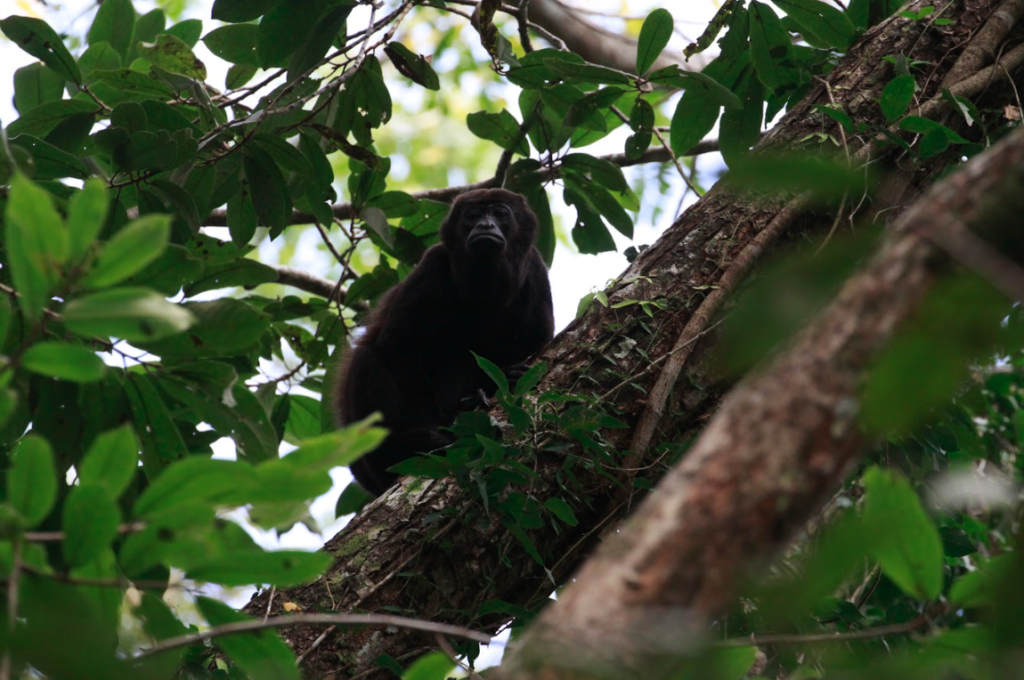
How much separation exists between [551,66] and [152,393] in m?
1.94

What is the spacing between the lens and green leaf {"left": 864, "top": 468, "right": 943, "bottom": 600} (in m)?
1.11

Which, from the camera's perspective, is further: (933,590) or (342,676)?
(342,676)

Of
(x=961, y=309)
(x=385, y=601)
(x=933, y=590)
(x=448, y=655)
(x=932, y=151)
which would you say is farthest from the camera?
(x=932, y=151)

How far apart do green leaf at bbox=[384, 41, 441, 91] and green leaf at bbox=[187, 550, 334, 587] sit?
9.04ft

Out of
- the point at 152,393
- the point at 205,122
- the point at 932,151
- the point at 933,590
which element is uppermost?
the point at 205,122

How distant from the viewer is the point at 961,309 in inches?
33.9

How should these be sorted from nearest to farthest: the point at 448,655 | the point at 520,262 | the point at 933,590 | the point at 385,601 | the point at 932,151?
the point at 933,590, the point at 448,655, the point at 385,601, the point at 932,151, the point at 520,262

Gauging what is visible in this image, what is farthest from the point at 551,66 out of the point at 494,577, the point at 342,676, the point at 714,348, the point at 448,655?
the point at 448,655

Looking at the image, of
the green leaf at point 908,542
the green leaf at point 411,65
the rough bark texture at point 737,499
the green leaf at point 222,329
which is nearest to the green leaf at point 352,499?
the green leaf at point 411,65

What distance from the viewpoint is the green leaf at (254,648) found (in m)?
1.34

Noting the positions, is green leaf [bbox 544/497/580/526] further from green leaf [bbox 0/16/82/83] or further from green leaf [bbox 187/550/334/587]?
green leaf [bbox 0/16/82/83]

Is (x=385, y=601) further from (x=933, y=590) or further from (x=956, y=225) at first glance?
(x=956, y=225)

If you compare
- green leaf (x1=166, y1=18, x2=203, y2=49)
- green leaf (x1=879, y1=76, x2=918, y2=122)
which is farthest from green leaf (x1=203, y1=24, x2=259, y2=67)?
green leaf (x1=879, y1=76, x2=918, y2=122)

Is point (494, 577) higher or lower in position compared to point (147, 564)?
lower
